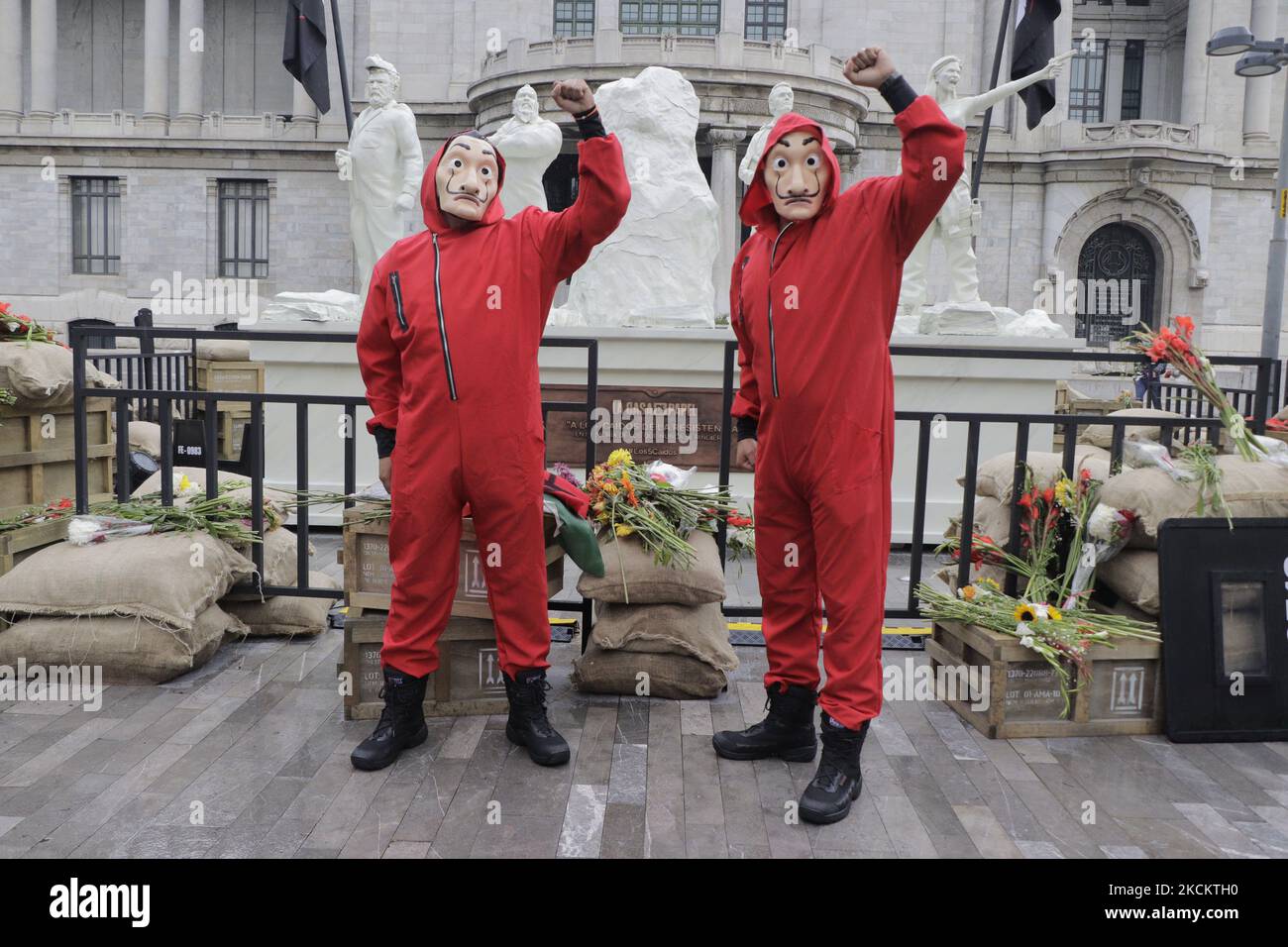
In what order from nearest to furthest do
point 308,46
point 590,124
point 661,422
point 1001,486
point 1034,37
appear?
point 590,124 < point 1001,486 < point 661,422 < point 1034,37 < point 308,46

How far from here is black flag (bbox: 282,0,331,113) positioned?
11.8 m

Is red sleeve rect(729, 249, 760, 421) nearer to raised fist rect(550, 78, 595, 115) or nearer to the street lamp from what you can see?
raised fist rect(550, 78, 595, 115)

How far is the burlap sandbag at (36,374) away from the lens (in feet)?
16.6

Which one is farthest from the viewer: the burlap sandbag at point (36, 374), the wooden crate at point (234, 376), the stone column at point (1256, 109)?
the stone column at point (1256, 109)

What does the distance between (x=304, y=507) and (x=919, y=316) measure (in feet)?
24.2

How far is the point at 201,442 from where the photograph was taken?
7355 millimetres

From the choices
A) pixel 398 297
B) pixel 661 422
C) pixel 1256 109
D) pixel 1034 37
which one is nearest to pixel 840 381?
pixel 398 297

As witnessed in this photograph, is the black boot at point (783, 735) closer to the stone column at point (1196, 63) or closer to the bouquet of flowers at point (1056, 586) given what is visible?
the bouquet of flowers at point (1056, 586)

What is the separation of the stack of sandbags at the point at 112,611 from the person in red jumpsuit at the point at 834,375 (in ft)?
8.56

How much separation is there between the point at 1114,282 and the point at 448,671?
94.1ft

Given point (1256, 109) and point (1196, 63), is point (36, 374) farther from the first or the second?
point (1256, 109)

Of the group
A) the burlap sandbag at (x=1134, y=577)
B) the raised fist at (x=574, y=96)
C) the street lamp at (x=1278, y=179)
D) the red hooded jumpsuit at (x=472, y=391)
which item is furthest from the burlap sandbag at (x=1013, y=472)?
the street lamp at (x=1278, y=179)

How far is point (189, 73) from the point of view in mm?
29906
